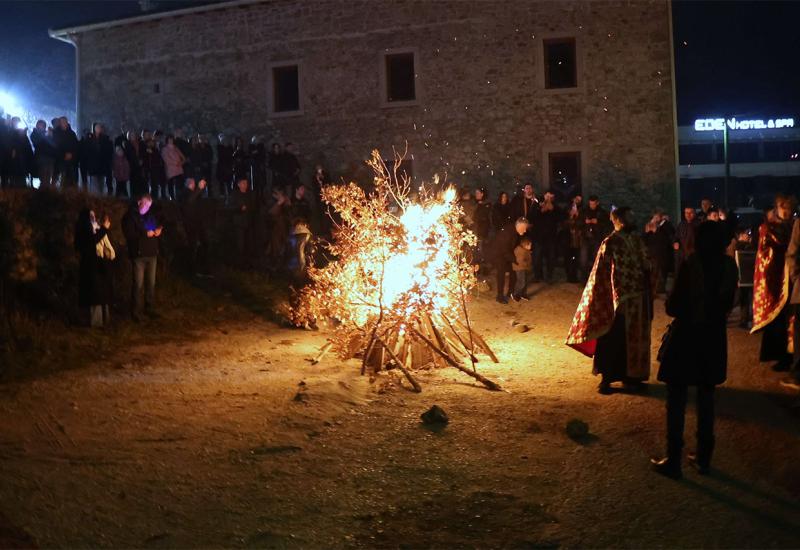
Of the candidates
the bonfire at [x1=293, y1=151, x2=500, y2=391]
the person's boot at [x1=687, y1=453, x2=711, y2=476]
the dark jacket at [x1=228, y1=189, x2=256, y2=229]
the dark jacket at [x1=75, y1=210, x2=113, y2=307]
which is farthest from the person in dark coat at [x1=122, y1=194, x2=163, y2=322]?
the person's boot at [x1=687, y1=453, x2=711, y2=476]

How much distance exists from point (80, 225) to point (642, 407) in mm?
8371

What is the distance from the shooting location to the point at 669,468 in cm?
590

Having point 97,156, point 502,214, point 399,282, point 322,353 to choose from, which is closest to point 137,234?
point 322,353

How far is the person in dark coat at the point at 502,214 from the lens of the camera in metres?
16.7

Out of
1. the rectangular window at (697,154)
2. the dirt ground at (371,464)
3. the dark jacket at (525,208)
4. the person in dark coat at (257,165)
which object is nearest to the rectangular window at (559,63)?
the dark jacket at (525,208)

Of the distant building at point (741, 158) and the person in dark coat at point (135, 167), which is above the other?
the distant building at point (741, 158)

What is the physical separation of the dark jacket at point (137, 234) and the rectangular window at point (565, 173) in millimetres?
12200

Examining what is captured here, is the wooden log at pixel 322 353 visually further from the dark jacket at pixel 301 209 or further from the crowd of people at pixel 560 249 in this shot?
the dark jacket at pixel 301 209

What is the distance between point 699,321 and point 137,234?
918cm

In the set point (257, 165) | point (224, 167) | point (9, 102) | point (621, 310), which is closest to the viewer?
point (621, 310)

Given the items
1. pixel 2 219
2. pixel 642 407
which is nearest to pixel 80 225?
pixel 2 219

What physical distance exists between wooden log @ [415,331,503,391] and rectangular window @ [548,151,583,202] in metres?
12.6

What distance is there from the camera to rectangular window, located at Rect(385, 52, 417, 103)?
73.5 feet

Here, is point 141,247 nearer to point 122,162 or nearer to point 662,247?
point 122,162
